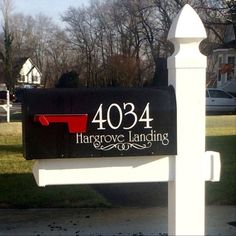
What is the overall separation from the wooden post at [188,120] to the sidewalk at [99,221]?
236 centimetres

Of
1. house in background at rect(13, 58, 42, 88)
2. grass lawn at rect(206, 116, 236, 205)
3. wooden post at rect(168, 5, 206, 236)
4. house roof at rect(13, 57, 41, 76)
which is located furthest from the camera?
house in background at rect(13, 58, 42, 88)

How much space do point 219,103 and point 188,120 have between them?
26.9 m

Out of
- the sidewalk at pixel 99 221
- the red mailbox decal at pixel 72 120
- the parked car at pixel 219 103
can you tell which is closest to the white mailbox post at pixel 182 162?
the red mailbox decal at pixel 72 120

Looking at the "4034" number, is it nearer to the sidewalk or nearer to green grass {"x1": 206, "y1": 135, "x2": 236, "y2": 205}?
the sidewalk

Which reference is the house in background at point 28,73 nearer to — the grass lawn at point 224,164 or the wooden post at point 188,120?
the grass lawn at point 224,164

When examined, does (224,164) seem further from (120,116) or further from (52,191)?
(120,116)

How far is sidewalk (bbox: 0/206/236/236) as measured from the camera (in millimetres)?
5145

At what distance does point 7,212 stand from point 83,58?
56.7 metres

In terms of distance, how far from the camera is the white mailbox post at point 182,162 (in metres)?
2.57

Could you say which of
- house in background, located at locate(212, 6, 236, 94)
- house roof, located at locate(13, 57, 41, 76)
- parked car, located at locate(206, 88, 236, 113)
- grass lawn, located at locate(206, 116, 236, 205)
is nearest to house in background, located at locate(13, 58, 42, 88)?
house roof, located at locate(13, 57, 41, 76)

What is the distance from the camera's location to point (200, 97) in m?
2.62

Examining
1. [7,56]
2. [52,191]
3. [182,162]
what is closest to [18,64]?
[7,56]

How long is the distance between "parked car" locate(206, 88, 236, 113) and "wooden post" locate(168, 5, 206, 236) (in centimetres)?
2649

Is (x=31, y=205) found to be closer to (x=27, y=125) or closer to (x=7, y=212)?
(x=7, y=212)
